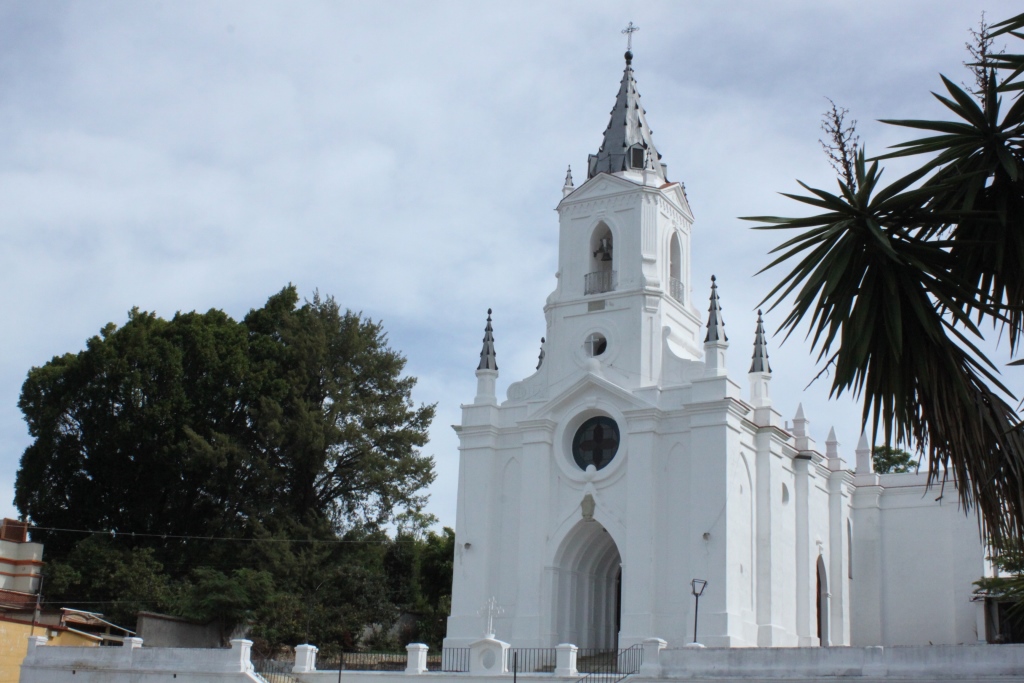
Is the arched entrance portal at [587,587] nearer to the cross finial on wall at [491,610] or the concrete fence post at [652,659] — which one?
the cross finial on wall at [491,610]

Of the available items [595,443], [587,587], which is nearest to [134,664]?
[587,587]

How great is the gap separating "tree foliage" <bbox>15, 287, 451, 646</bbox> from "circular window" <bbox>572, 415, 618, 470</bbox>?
9.98m

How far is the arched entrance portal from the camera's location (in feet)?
105

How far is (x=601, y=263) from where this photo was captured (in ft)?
114

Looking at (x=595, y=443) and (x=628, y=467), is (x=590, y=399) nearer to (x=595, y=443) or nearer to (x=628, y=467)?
(x=595, y=443)

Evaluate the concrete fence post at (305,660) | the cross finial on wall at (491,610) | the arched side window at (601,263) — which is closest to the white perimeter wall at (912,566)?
the arched side window at (601,263)

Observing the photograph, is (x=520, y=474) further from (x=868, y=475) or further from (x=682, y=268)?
(x=868, y=475)

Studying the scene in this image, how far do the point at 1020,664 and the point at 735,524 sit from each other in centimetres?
1225

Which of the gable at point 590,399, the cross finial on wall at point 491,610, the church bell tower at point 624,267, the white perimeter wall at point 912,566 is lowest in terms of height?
the cross finial on wall at point 491,610

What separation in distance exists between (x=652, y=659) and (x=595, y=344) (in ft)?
39.9

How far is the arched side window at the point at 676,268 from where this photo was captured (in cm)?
3488

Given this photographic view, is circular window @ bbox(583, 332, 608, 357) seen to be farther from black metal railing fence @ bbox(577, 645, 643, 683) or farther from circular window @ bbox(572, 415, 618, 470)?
black metal railing fence @ bbox(577, 645, 643, 683)

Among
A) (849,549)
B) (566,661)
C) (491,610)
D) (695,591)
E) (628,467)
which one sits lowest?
(566,661)

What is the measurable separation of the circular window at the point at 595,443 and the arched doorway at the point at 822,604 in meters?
8.33
